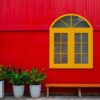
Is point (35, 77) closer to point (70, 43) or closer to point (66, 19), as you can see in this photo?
point (70, 43)

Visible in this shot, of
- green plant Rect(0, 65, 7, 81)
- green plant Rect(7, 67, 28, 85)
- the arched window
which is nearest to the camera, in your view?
green plant Rect(7, 67, 28, 85)

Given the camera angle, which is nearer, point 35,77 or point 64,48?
point 35,77

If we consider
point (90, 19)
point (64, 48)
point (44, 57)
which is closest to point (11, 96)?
point (44, 57)

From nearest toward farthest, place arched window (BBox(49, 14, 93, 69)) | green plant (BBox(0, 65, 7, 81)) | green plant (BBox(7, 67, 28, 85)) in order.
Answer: green plant (BBox(7, 67, 28, 85)) < green plant (BBox(0, 65, 7, 81)) < arched window (BBox(49, 14, 93, 69))

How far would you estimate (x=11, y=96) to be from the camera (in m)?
11.4

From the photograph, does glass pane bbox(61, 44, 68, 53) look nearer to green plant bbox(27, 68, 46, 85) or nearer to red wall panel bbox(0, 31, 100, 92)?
red wall panel bbox(0, 31, 100, 92)

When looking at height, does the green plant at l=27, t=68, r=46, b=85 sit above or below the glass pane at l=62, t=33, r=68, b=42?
below

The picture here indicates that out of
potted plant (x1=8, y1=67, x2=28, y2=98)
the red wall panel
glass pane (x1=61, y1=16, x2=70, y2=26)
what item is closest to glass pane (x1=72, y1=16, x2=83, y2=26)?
glass pane (x1=61, y1=16, x2=70, y2=26)

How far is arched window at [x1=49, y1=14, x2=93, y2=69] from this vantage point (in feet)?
37.8

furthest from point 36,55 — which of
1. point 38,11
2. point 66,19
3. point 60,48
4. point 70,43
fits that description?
point 66,19

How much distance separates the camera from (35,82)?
36.4 feet

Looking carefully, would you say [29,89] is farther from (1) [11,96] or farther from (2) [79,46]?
(2) [79,46]

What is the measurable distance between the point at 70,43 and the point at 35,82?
6.41 feet

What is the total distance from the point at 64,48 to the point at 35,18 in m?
1.56
